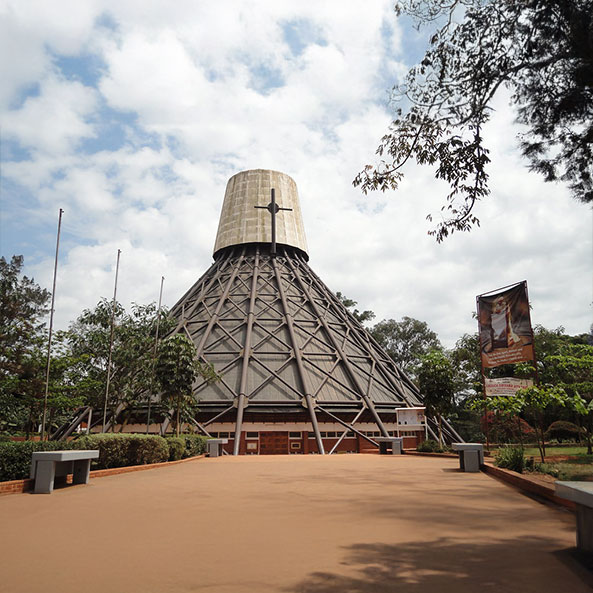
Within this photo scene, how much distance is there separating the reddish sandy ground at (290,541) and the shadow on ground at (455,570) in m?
0.02

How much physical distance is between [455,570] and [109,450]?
1301 cm

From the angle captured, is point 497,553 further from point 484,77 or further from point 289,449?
point 289,449

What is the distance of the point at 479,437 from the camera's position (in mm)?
45375

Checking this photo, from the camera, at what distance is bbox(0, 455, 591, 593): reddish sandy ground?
4746mm

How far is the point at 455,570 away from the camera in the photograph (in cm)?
500

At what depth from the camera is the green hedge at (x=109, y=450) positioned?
1160 cm

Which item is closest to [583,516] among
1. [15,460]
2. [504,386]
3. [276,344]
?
[15,460]

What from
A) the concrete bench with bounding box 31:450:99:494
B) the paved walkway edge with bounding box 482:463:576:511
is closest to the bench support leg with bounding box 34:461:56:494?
the concrete bench with bounding box 31:450:99:494

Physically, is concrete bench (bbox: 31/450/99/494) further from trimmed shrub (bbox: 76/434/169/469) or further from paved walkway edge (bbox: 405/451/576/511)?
paved walkway edge (bbox: 405/451/576/511)

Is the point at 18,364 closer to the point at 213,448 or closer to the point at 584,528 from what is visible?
the point at 213,448

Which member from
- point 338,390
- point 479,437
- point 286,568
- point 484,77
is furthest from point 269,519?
point 479,437

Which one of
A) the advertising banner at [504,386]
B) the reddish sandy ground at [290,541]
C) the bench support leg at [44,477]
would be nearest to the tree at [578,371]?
the advertising banner at [504,386]

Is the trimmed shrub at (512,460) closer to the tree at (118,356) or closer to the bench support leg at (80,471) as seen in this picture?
the bench support leg at (80,471)

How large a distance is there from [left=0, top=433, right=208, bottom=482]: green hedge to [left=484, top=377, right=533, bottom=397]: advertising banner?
1214 centimetres
